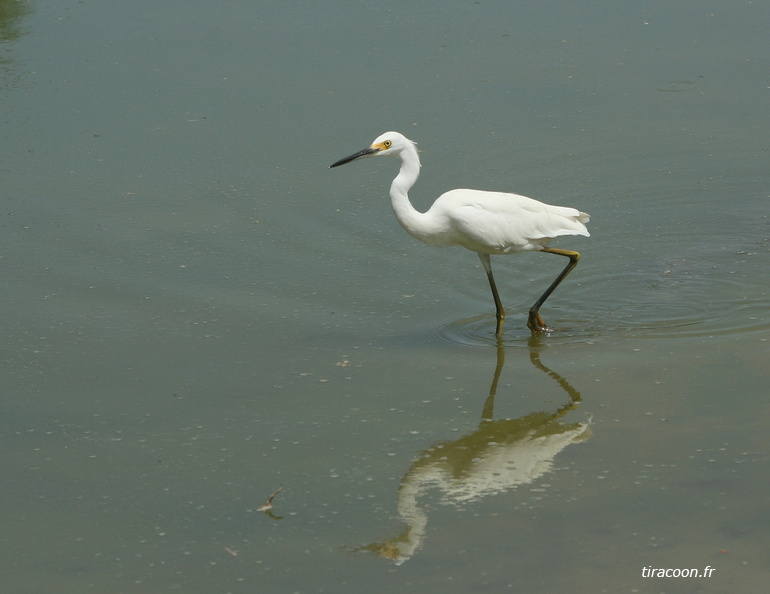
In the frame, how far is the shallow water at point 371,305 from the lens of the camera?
454cm

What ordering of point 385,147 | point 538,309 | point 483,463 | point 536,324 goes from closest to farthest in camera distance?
point 483,463, point 385,147, point 536,324, point 538,309

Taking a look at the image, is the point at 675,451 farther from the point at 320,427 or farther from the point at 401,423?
the point at 320,427

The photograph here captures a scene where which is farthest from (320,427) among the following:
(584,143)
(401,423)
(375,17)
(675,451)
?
(375,17)

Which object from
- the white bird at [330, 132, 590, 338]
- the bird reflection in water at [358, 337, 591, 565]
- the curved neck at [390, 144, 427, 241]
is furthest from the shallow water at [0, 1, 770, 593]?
the curved neck at [390, 144, 427, 241]

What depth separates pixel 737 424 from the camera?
17.1 ft

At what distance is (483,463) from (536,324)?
1762mm

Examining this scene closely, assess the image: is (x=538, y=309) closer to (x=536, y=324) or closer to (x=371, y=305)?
(x=536, y=324)

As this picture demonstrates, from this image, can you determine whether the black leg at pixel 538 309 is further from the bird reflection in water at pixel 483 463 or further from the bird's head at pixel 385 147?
the bird's head at pixel 385 147

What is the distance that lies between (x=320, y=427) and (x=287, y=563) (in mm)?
1211

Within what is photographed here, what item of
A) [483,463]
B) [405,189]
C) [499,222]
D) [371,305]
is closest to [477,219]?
[499,222]

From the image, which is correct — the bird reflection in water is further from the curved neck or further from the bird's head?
the bird's head

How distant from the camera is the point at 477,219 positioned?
6.46 metres

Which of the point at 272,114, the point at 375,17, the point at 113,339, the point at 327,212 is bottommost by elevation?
the point at 113,339

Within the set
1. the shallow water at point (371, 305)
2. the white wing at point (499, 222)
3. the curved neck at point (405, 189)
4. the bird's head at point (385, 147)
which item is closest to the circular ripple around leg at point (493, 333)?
the shallow water at point (371, 305)
